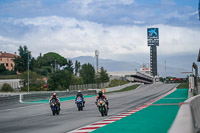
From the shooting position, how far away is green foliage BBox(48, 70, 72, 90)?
3393 inches

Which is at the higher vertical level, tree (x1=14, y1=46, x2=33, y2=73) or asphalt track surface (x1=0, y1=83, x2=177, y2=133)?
tree (x1=14, y1=46, x2=33, y2=73)

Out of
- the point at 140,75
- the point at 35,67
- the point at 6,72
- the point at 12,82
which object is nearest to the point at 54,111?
the point at 12,82

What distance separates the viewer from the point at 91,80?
96688 mm

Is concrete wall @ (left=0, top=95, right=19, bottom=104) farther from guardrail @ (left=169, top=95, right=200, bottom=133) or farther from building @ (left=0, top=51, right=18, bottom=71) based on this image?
building @ (left=0, top=51, right=18, bottom=71)

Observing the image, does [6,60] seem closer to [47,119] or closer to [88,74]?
[88,74]

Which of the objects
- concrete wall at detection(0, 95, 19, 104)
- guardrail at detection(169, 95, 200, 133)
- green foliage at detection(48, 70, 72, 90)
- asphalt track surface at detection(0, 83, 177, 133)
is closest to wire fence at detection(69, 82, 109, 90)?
green foliage at detection(48, 70, 72, 90)

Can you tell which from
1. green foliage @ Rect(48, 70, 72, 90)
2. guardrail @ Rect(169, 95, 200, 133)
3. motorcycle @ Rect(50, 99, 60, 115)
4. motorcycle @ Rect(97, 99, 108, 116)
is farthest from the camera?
green foliage @ Rect(48, 70, 72, 90)

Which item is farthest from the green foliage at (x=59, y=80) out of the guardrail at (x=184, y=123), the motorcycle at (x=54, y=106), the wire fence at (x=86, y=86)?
the guardrail at (x=184, y=123)

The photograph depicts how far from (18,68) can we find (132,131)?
13149 centimetres

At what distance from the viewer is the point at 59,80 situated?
8706 centimetres

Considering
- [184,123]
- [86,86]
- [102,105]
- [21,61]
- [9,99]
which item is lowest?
[9,99]

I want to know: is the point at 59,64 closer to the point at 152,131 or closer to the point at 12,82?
the point at 12,82

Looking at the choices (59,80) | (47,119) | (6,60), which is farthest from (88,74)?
(47,119)

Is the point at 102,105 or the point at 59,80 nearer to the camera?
the point at 102,105
